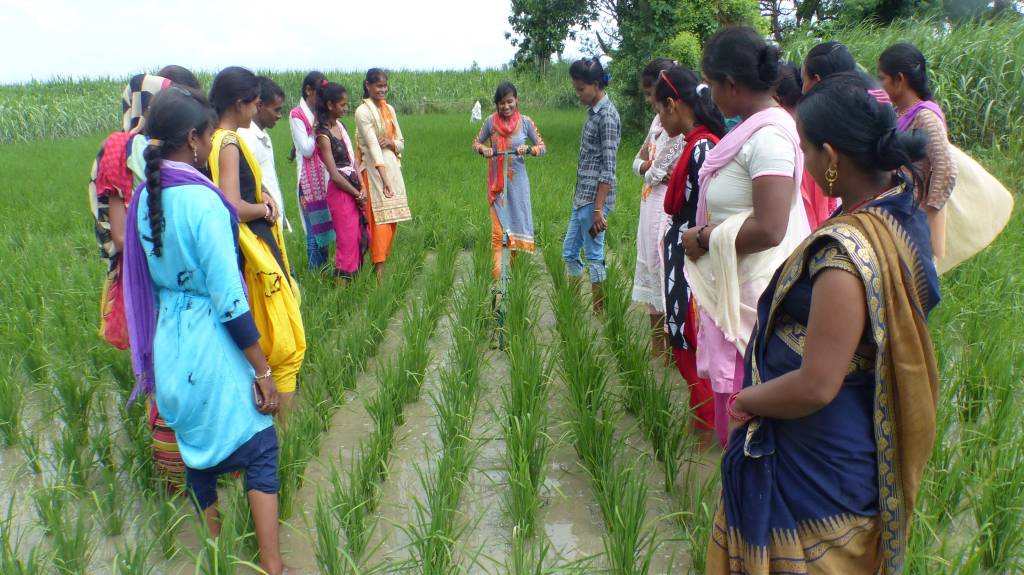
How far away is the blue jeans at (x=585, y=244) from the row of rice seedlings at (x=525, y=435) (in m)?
0.83

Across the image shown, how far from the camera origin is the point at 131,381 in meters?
3.13

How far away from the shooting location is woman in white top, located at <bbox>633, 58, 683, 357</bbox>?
3.16 metres

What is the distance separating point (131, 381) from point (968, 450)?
343cm

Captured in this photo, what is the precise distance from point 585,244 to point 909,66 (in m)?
1.95

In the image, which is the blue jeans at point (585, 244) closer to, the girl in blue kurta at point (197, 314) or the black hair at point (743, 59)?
the black hair at point (743, 59)

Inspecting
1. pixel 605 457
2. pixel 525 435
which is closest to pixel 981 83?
pixel 605 457

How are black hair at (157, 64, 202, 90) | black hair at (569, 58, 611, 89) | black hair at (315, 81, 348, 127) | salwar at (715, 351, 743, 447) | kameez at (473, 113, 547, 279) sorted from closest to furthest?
salwar at (715, 351, 743, 447), black hair at (157, 64, 202, 90), black hair at (569, 58, 611, 89), black hair at (315, 81, 348, 127), kameez at (473, 113, 547, 279)

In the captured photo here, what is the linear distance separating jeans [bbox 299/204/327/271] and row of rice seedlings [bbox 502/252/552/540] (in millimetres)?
1896

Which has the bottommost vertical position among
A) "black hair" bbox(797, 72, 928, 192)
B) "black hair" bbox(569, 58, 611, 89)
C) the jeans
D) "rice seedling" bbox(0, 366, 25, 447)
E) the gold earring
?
"rice seedling" bbox(0, 366, 25, 447)

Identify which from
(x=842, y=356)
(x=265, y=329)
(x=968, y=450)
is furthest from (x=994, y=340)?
(x=265, y=329)

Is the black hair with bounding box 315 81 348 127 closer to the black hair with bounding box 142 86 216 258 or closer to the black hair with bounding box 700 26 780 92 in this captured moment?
the black hair with bounding box 142 86 216 258

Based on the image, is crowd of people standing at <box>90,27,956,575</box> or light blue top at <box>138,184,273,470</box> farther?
light blue top at <box>138,184,273,470</box>

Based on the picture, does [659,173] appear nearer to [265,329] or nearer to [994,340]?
[994,340]

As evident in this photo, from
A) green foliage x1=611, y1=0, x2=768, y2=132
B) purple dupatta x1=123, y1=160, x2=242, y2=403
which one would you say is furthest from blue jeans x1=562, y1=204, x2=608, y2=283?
green foliage x1=611, y1=0, x2=768, y2=132
